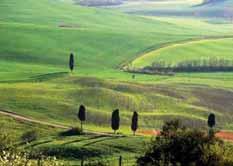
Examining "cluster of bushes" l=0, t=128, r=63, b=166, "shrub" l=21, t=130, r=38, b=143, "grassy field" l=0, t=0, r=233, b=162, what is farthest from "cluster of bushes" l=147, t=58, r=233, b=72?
"cluster of bushes" l=0, t=128, r=63, b=166

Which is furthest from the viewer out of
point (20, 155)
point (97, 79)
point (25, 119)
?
point (97, 79)

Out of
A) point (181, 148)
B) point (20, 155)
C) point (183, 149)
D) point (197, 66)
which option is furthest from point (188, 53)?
point (183, 149)

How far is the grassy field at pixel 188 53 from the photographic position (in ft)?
433

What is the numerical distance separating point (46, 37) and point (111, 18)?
54.4 meters

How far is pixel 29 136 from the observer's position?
216ft

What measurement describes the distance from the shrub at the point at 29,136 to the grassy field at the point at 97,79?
34.8 inches

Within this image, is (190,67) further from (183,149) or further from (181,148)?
(183,149)

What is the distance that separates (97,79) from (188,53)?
43.5 meters

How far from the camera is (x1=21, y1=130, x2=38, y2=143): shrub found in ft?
210

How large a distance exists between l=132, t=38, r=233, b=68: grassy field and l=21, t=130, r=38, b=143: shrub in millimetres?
59456

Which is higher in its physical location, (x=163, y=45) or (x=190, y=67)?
(x=163, y=45)

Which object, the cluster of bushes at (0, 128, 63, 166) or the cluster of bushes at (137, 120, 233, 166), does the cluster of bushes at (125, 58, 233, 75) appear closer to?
the cluster of bushes at (0, 128, 63, 166)

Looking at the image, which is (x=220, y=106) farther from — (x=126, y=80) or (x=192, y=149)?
(x=192, y=149)

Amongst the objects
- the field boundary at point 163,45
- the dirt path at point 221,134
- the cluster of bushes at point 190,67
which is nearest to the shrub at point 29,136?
the dirt path at point 221,134
